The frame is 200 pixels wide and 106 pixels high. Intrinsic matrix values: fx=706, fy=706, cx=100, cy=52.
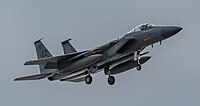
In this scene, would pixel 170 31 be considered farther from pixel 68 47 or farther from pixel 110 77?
pixel 68 47


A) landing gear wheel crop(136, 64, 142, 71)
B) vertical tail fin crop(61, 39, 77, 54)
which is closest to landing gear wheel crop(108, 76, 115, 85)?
landing gear wheel crop(136, 64, 142, 71)

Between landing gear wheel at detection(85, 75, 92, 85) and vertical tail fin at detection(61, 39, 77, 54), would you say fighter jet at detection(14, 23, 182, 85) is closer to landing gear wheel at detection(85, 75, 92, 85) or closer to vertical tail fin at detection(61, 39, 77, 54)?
landing gear wheel at detection(85, 75, 92, 85)

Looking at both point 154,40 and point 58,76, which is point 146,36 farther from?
point 58,76

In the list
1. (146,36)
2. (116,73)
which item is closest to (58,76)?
(116,73)

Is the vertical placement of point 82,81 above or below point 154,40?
below

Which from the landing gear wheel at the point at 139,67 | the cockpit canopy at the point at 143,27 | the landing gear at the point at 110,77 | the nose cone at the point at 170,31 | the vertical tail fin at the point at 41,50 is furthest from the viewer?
the vertical tail fin at the point at 41,50

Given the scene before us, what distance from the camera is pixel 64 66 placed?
41.7 meters

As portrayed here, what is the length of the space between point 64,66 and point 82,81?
7.51 ft

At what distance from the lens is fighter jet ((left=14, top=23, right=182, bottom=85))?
129 ft

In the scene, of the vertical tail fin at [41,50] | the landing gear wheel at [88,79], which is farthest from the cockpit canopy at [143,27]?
the vertical tail fin at [41,50]

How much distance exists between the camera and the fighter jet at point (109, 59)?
129ft

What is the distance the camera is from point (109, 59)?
133 feet

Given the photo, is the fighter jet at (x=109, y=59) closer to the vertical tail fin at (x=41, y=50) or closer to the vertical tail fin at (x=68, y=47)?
the vertical tail fin at (x=68, y=47)

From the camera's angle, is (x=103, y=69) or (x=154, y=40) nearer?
(x=154, y=40)
